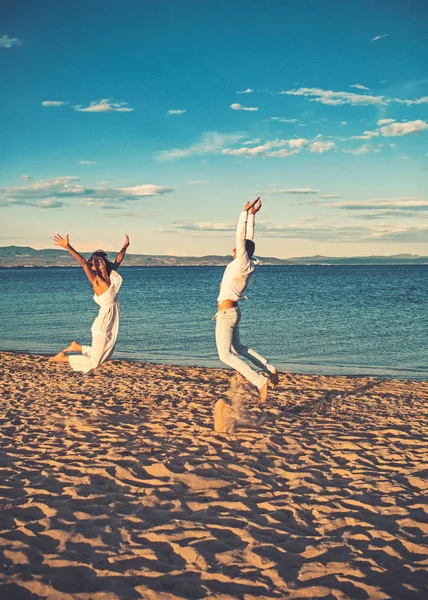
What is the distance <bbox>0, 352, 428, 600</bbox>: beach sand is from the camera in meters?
3.66

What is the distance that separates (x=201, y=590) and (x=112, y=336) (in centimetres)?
491

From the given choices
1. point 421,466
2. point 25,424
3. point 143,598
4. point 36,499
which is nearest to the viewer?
point 143,598

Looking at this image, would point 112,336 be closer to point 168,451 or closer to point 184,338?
point 168,451

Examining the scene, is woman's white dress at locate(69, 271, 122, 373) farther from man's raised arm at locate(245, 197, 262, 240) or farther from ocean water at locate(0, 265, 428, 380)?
ocean water at locate(0, 265, 428, 380)

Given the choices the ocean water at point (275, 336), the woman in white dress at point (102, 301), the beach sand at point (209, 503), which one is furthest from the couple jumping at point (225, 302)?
the ocean water at point (275, 336)

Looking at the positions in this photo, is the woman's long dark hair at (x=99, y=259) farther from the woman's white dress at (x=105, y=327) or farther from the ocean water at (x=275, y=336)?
the ocean water at (x=275, y=336)

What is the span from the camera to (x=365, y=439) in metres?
6.93

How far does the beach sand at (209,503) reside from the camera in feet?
12.0

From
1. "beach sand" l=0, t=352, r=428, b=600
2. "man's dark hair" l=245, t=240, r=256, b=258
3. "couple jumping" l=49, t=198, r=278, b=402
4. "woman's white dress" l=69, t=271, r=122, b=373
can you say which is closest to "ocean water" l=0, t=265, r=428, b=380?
"couple jumping" l=49, t=198, r=278, b=402

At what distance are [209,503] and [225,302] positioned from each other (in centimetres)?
304

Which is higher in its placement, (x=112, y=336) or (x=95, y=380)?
(x=112, y=336)

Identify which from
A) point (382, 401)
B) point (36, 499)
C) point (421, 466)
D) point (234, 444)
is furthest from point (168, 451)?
point (382, 401)

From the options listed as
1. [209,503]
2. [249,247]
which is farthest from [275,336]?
[209,503]

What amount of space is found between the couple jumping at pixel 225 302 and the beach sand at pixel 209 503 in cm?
83
